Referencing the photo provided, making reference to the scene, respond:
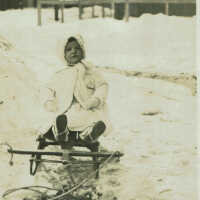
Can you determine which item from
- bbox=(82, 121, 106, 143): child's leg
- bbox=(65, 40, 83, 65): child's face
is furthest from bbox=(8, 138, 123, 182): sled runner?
bbox=(65, 40, 83, 65): child's face

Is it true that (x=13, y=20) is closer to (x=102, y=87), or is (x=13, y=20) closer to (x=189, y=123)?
(x=102, y=87)

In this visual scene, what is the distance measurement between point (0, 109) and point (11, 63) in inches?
10.2

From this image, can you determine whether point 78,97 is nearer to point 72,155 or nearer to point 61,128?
point 61,128

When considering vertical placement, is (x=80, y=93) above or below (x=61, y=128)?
above

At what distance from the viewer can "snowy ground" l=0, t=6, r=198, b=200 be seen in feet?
7.11

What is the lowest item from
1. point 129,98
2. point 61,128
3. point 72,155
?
point 72,155

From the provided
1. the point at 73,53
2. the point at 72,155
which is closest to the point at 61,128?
the point at 72,155

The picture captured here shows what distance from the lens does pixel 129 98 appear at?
2307mm

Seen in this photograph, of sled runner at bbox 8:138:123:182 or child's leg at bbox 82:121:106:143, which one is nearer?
sled runner at bbox 8:138:123:182

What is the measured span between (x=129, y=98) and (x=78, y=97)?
24 centimetres

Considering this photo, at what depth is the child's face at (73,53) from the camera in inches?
87.6

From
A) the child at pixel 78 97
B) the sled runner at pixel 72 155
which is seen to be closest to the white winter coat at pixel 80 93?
the child at pixel 78 97

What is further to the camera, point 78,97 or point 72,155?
point 78,97

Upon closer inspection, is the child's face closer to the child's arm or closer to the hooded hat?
the hooded hat
